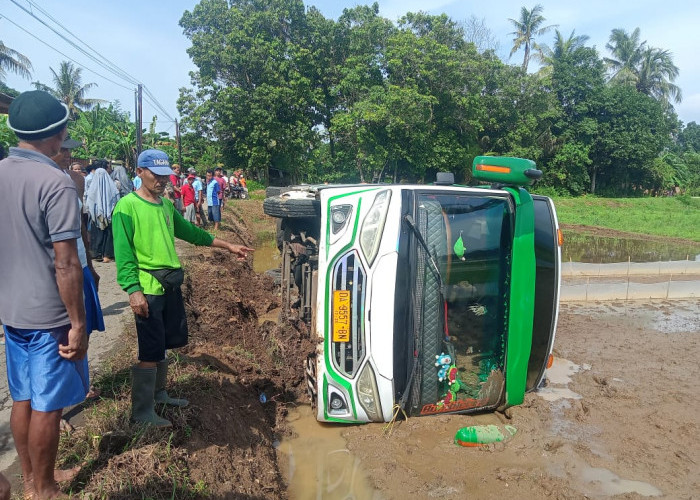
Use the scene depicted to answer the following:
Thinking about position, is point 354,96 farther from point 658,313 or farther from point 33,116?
point 33,116

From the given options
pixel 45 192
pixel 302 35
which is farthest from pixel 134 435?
pixel 302 35

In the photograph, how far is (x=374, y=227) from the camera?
3678mm

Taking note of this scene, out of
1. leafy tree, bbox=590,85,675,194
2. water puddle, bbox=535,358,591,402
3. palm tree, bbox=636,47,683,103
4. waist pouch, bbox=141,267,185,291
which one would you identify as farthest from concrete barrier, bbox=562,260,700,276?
palm tree, bbox=636,47,683,103

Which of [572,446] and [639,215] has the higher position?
[639,215]

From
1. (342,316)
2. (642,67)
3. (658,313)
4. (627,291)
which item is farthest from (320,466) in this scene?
(642,67)

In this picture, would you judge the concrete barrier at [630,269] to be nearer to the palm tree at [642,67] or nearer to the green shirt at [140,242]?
the green shirt at [140,242]

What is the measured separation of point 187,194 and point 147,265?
10315mm

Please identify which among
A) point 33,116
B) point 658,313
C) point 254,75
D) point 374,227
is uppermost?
point 254,75

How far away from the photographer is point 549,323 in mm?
4340

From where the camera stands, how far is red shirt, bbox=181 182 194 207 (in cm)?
1263

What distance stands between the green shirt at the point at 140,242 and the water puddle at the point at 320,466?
5.58 feet

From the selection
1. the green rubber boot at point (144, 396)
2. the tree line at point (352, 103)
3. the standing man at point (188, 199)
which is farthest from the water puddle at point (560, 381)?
the tree line at point (352, 103)

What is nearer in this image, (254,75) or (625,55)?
(254,75)

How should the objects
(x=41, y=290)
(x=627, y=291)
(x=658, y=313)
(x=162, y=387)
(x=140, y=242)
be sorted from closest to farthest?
(x=41, y=290)
(x=140, y=242)
(x=162, y=387)
(x=658, y=313)
(x=627, y=291)
